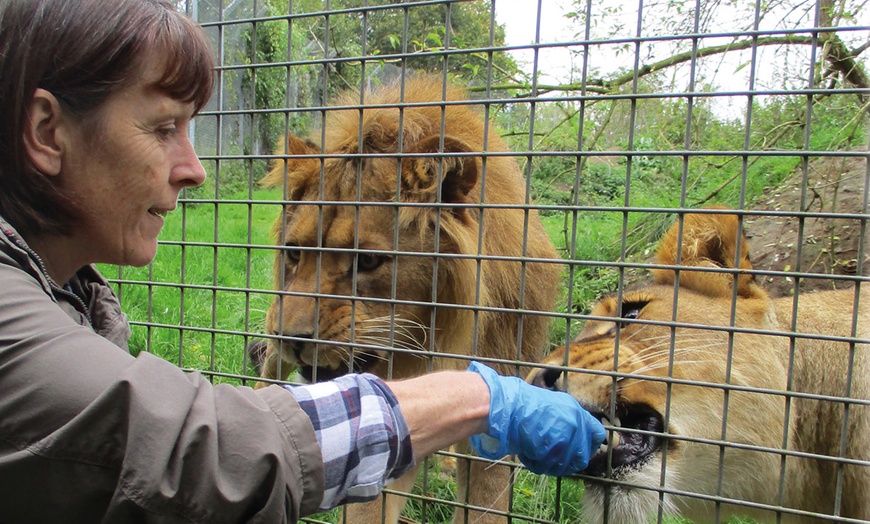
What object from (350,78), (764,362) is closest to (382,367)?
(764,362)

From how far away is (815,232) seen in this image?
471 centimetres

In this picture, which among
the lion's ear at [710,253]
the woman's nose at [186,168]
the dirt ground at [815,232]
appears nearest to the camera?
the woman's nose at [186,168]

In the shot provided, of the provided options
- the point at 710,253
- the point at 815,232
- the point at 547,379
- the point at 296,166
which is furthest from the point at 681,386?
the point at 815,232

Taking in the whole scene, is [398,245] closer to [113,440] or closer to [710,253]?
[710,253]

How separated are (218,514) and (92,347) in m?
0.38

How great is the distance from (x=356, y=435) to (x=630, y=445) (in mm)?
981

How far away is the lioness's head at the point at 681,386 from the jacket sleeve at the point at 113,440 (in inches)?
40.0

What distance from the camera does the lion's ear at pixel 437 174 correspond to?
2646 mm

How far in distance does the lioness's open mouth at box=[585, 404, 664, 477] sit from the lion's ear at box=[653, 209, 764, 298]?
1.74 ft

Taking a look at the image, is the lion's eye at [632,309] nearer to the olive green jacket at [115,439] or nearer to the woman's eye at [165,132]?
the olive green jacket at [115,439]

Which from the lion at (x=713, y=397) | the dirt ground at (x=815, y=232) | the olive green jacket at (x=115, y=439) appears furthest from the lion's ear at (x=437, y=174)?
the dirt ground at (x=815, y=232)

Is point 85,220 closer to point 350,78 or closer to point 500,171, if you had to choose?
point 500,171

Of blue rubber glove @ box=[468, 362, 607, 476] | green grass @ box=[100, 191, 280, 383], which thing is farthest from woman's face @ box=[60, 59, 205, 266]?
green grass @ box=[100, 191, 280, 383]

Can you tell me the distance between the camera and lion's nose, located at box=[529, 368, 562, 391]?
2.17 meters
